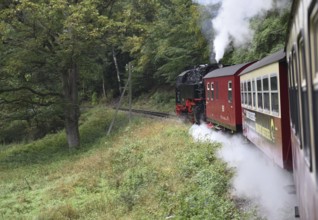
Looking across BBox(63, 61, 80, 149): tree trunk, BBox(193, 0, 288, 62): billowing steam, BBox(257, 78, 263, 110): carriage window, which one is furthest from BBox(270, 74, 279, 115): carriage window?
BBox(63, 61, 80, 149): tree trunk

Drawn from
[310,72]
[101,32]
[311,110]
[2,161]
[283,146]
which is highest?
[101,32]

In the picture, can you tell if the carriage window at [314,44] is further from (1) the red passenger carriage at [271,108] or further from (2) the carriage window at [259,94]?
(2) the carriage window at [259,94]

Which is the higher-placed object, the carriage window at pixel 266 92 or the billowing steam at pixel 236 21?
the billowing steam at pixel 236 21

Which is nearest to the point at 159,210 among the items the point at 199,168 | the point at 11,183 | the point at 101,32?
the point at 199,168

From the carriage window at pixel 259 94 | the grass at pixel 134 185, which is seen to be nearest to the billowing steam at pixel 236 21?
the grass at pixel 134 185

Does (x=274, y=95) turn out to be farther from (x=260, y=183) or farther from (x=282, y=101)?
(x=260, y=183)

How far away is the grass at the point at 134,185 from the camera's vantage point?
29.8 ft

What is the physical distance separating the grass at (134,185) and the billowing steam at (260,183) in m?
0.31

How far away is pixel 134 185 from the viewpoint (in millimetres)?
12203

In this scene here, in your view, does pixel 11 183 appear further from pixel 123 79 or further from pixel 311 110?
pixel 123 79

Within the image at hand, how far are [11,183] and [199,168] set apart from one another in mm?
8772

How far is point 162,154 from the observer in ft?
49.0

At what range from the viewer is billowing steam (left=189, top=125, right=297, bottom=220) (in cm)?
788

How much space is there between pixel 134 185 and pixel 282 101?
6.21 meters
